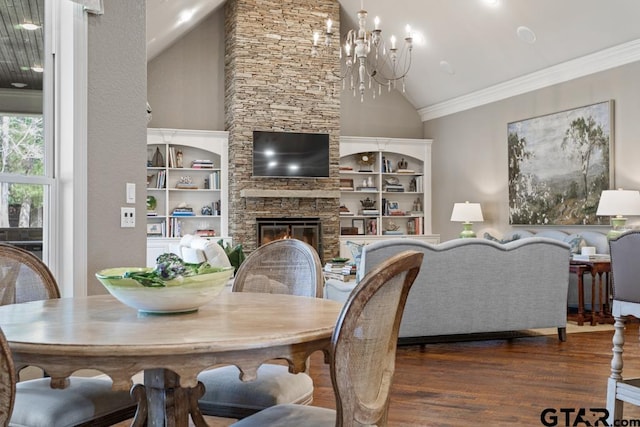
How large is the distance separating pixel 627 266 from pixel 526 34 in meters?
5.29

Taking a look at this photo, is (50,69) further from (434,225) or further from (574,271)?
(434,225)

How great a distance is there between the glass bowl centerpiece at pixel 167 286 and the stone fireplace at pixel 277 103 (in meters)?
7.03

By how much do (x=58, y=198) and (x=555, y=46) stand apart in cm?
616

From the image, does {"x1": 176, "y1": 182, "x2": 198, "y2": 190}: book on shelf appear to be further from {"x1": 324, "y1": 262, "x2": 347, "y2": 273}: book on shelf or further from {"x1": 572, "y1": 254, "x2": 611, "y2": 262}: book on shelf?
{"x1": 572, "y1": 254, "x2": 611, "y2": 262}: book on shelf

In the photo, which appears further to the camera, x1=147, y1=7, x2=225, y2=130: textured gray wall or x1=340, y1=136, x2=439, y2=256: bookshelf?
x1=340, y1=136, x2=439, y2=256: bookshelf

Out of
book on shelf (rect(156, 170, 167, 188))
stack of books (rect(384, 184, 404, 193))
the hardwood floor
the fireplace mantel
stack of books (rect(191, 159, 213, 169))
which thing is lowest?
the hardwood floor

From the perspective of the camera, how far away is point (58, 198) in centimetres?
327

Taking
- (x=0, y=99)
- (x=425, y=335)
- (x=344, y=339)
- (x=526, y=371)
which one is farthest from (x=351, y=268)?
(x=344, y=339)

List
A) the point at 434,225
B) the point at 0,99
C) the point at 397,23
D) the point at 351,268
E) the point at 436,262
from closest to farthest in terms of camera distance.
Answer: the point at 0,99, the point at 436,262, the point at 351,268, the point at 397,23, the point at 434,225

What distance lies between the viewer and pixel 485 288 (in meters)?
4.86

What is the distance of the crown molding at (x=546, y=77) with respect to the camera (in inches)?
272

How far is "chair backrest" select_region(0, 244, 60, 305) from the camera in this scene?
2.44 metres

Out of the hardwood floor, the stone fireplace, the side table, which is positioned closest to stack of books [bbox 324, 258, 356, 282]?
the hardwood floor

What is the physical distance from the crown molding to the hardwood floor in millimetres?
3233
